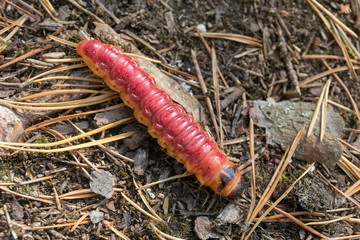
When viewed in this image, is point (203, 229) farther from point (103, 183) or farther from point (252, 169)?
point (103, 183)

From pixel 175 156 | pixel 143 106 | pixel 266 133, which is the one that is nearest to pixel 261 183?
pixel 266 133

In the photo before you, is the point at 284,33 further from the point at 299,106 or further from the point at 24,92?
the point at 24,92

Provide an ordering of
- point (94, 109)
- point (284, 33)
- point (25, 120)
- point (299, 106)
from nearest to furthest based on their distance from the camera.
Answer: point (25, 120), point (94, 109), point (299, 106), point (284, 33)

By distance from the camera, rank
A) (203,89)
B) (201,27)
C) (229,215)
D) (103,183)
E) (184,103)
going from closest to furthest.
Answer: (103,183) < (229,215) < (184,103) < (203,89) < (201,27)

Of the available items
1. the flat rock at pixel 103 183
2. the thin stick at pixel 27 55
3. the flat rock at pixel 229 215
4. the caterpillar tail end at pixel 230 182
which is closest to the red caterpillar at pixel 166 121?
the caterpillar tail end at pixel 230 182

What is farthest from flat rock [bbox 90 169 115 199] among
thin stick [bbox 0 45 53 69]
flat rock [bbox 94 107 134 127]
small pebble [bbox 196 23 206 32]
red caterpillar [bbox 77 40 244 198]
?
small pebble [bbox 196 23 206 32]

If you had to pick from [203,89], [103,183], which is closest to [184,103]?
[203,89]
